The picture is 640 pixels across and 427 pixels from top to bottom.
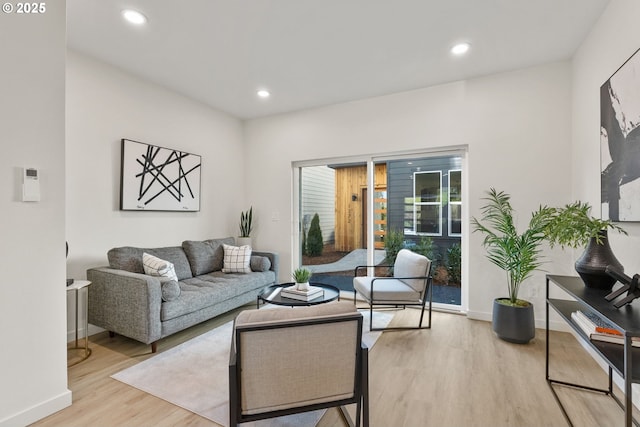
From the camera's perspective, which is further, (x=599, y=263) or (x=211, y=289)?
(x=211, y=289)

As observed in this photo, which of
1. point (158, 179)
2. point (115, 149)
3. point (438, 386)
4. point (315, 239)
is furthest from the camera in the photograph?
point (315, 239)

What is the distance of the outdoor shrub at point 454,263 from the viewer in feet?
12.5

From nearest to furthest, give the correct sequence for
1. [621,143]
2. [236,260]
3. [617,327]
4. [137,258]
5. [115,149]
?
[617,327] < [621,143] < [137,258] < [115,149] < [236,260]

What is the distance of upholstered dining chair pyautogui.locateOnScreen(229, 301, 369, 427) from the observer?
4.32 feet

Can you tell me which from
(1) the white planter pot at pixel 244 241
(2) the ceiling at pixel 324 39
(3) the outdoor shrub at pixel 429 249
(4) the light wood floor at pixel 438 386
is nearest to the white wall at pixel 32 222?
(4) the light wood floor at pixel 438 386

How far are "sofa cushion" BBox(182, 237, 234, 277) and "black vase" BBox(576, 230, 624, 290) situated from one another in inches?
149

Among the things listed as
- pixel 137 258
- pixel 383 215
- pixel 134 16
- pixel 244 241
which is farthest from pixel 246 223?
pixel 134 16

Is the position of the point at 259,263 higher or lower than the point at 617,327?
lower

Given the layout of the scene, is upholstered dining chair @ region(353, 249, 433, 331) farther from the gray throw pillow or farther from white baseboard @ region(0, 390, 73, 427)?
white baseboard @ region(0, 390, 73, 427)

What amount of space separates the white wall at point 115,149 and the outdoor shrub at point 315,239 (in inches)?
59.4

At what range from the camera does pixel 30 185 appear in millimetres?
1788

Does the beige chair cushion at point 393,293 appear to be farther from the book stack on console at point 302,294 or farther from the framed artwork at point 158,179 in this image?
the framed artwork at point 158,179

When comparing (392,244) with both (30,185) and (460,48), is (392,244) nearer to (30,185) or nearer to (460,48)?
(460,48)

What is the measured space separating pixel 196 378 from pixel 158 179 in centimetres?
252
